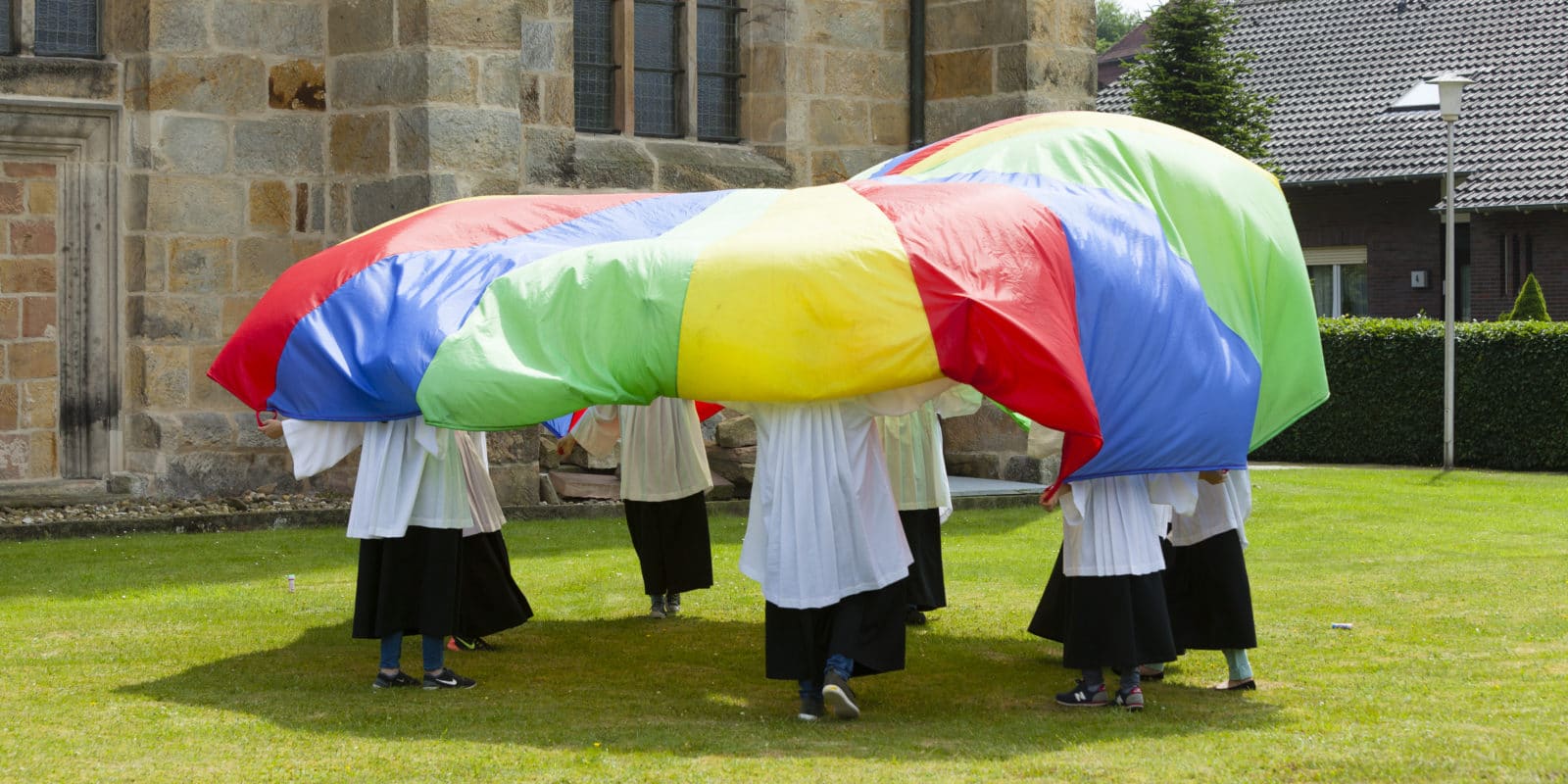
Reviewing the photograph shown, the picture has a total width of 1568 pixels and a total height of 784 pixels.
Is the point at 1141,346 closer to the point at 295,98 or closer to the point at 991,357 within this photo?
the point at 991,357

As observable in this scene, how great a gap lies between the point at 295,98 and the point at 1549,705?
32.0 ft

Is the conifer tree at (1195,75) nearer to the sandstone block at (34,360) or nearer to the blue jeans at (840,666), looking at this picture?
the sandstone block at (34,360)

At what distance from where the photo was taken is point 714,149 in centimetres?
1525

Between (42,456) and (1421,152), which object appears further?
(1421,152)

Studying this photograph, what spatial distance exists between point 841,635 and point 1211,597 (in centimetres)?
164

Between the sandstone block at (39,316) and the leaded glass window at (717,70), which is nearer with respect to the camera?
the sandstone block at (39,316)

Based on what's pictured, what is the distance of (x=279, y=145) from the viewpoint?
1358 centimetres

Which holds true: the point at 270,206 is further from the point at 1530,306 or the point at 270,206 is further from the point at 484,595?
the point at 1530,306

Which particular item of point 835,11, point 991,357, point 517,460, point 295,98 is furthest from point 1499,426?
point 991,357

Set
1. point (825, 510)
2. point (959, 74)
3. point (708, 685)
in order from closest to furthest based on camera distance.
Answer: point (825, 510)
point (708, 685)
point (959, 74)

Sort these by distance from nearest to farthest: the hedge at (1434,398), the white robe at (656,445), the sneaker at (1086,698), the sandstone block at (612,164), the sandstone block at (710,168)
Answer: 1. the sneaker at (1086,698)
2. the white robe at (656,445)
3. the sandstone block at (612,164)
4. the sandstone block at (710,168)
5. the hedge at (1434,398)

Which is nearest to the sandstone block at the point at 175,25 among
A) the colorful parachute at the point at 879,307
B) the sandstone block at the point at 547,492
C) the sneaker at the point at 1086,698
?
the sandstone block at the point at 547,492

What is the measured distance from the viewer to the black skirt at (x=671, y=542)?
9.37 meters

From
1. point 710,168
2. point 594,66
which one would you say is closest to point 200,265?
point 594,66
